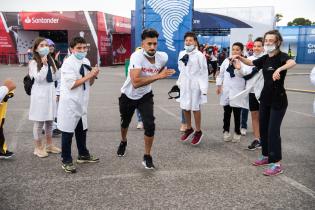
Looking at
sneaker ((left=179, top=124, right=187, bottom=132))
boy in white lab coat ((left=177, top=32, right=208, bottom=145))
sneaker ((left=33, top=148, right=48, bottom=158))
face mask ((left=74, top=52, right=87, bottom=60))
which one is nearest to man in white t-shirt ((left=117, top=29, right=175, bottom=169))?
face mask ((left=74, top=52, right=87, bottom=60))

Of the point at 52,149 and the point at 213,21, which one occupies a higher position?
the point at 213,21

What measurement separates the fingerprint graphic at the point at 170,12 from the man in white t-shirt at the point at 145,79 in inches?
569

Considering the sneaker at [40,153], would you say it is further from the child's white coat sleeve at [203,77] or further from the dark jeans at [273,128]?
the dark jeans at [273,128]

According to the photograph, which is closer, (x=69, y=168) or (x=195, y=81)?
(x=69, y=168)

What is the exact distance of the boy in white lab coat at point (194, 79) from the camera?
595 cm

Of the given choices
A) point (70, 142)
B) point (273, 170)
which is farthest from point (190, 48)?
point (70, 142)

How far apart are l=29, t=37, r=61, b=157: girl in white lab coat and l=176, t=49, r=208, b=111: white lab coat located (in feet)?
7.31

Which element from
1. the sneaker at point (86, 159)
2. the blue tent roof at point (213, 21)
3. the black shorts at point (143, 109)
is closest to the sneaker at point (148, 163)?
the black shorts at point (143, 109)

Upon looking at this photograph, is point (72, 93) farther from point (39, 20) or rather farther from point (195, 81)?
point (39, 20)

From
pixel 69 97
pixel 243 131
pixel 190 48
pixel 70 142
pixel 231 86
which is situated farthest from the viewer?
pixel 243 131

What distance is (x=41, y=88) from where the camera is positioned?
5.17 m

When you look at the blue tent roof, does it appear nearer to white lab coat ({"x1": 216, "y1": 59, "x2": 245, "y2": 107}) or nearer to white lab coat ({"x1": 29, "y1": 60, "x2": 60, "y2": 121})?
white lab coat ({"x1": 216, "y1": 59, "x2": 245, "y2": 107})

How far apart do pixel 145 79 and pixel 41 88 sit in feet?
5.54

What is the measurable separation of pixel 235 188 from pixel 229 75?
8.81 feet
